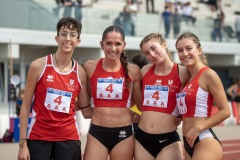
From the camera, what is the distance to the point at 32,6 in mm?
18969

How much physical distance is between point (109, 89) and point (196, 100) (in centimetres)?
102

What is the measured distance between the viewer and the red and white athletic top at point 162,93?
5.71 metres

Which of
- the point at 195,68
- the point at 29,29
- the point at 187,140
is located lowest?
the point at 187,140

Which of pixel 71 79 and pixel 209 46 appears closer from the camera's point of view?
pixel 71 79

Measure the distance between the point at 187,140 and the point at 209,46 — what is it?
2049 cm

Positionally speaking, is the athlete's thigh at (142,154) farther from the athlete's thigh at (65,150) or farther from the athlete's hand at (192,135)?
the athlete's thigh at (65,150)

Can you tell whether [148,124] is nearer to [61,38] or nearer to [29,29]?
[61,38]

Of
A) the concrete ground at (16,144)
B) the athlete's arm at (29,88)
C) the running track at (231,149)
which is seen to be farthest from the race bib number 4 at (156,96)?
the concrete ground at (16,144)

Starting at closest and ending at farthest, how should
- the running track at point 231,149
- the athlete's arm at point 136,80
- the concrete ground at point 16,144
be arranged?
the athlete's arm at point 136,80
the running track at point 231,149
the concrete ground at point 16,144

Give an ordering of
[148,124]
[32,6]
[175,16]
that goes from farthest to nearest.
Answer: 1. [175,16]
2. [32,6]
3. [148,124]

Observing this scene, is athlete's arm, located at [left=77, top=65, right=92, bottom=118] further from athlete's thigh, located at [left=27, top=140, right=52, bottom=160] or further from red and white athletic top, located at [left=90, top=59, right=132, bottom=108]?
athlete's thigh, located at [left=27, top=140, right=52, bottom=160]

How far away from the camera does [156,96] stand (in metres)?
5.75

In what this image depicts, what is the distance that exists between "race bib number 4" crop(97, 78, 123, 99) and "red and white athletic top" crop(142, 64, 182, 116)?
294 millimetres

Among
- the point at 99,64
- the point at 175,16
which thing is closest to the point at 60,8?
the point at 175,16
